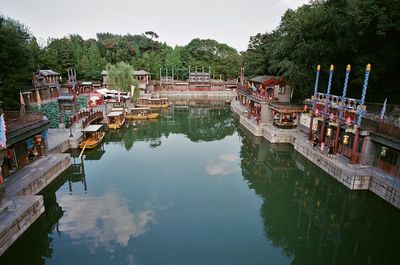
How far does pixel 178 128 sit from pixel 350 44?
24.2 metres

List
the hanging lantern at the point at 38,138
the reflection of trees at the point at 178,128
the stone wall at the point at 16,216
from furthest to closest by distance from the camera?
1. the reflection of trees at the point at 178,128
2. the hanging lantern at the point at 38,138
3. the stone wall at the point at 16,216

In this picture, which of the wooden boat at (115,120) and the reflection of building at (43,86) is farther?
the reflection of building at (43,86)

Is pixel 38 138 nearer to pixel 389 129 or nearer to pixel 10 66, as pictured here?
pixel 10 66

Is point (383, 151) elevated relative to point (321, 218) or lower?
elevated

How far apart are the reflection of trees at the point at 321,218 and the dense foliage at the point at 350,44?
1150 cm

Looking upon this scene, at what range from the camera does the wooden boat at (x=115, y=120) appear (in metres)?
35.9

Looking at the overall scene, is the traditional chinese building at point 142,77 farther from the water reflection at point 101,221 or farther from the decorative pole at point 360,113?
the decorative pole at point 360,113

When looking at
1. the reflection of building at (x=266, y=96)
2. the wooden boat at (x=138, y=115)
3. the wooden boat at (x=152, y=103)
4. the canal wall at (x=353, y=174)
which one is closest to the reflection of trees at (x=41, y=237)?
the canal wall at (x=353, y=174)

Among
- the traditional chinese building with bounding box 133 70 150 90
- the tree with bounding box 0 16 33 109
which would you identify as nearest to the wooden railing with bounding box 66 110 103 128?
the tree with bounding box 0 16 33 109

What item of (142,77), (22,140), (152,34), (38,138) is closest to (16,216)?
(22,140)

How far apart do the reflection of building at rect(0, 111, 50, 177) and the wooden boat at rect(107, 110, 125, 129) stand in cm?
1512

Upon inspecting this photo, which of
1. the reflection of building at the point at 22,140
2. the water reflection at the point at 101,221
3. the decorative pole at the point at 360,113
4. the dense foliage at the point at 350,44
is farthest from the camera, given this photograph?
the dense foliage at the point at 350,44

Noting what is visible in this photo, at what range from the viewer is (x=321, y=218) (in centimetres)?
1575

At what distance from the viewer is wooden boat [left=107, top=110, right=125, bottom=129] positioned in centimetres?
3591
